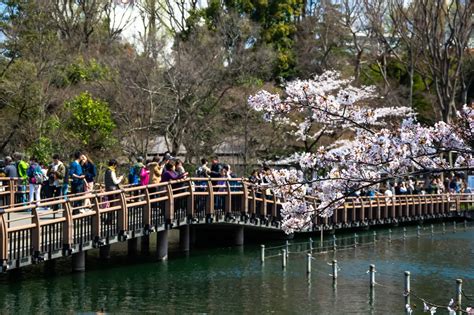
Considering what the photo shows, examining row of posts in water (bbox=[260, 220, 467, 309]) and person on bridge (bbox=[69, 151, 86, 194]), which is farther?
person on bridge (bbox=[69, 151, 86, 194])

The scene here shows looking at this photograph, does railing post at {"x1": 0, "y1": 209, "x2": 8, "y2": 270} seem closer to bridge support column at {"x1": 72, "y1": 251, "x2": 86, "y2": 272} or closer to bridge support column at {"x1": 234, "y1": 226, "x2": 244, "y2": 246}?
bridge support column at {"x1": 72, "y1": 251, "x2": 86, "y2": 272}

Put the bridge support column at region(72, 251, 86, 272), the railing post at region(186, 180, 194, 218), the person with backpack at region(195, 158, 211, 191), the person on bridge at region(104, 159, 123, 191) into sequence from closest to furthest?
the person on bridge at region(104, 159, 123, 191), the bridge support column at region(72, 251, 86, 272), the railing post at region(186, 180, 194, 218), the person with backpack at region(195, 158, 211, 191)

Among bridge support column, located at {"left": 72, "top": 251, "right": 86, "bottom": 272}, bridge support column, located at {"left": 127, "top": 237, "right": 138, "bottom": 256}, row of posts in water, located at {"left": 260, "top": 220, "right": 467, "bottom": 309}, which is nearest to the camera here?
row of posts in water, located at {"left": 260, "top": 220, "right": 467, "bottom": 309}

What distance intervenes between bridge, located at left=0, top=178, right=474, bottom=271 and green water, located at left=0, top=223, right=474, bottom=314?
0.82 m

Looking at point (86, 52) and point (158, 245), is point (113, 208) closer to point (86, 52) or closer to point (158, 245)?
point (158, 245)

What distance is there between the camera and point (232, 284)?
60.6 ft

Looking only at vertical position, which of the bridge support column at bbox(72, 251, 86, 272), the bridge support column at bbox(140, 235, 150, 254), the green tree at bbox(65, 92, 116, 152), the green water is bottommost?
the green water

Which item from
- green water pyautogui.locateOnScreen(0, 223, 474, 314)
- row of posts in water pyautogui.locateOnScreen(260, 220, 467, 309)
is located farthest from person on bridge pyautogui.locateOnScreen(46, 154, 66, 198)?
row of posts in water pyautogui.locateOnScreen(260, 220, 467, 309)

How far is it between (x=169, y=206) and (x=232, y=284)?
3.16m

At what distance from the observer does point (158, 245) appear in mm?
21844

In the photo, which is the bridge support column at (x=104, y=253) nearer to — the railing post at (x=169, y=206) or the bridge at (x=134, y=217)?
the bridge at (x=134, y=217)

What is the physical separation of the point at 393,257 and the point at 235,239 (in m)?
4.95

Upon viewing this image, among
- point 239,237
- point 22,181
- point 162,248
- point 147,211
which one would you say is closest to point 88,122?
point 22,181

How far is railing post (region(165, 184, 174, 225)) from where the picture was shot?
20516mm
